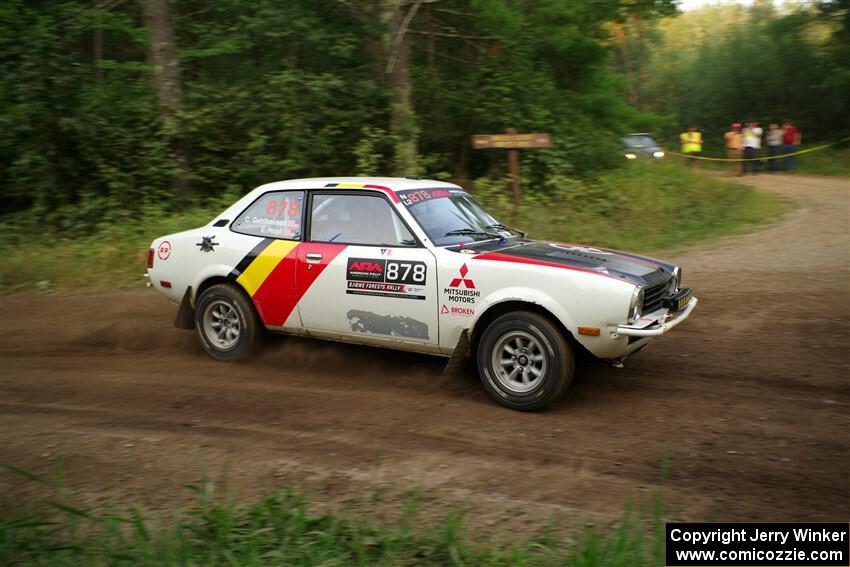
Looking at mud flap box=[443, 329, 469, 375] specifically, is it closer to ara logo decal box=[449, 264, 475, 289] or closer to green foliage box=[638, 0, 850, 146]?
ara logo decal box=[449, 264, 475, 289]

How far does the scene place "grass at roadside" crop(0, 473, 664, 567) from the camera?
3.48 meters

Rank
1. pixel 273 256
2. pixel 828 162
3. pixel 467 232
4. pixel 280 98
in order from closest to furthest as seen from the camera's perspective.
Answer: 1. pixel 467 232
2. pixel 273 256
3. pixel 280 98
4. pixel 828 162

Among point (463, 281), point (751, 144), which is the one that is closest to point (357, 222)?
point (463, 281)

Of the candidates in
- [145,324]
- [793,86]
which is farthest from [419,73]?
[793,86]

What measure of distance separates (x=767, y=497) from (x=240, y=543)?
286 cm

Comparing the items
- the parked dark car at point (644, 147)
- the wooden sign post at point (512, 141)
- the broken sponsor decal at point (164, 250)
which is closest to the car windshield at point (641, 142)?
the parked dark car at point (644, 147)

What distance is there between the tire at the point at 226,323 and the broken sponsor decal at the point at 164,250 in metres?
0.64

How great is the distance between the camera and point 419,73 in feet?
55.3

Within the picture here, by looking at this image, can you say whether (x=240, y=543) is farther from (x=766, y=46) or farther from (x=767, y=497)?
(x=766, y=46)

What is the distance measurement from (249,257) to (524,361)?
286cm

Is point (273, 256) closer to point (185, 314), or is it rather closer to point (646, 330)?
point (185, 314)

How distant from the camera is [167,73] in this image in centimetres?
1492

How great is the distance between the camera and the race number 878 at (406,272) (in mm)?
6035

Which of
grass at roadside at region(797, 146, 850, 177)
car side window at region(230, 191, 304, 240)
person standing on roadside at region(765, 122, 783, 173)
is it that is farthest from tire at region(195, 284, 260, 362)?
grass at roadside at region(797, 146, 850, 177)
